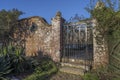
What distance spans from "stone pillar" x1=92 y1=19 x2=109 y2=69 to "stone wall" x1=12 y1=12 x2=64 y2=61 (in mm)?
2518

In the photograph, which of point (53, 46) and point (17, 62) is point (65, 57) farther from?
point (17, 62)

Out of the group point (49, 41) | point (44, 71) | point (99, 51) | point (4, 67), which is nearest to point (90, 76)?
point (99, 51)

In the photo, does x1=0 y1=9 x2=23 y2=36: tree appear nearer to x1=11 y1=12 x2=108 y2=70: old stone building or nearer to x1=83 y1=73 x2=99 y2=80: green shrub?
x1=11 y1=12 x2=108 y2=70: old stone building

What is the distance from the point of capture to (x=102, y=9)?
31.6 ft

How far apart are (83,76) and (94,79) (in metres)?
0.90

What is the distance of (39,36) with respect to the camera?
1281cm

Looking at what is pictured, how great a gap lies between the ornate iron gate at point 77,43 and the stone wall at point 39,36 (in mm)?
483

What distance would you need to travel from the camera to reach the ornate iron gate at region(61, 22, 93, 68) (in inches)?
420

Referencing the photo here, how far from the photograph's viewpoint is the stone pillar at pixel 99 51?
9641mm

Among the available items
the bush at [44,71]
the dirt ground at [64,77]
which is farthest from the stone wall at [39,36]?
the dirt ground at [64,77]

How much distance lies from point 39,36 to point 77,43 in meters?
2.98

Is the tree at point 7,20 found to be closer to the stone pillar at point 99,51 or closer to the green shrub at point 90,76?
the stone pillar at point 99,51

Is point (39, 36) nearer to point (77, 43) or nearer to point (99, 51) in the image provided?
point (77, 43)

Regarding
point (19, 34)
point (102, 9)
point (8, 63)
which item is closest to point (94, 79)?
point (102, 9)
